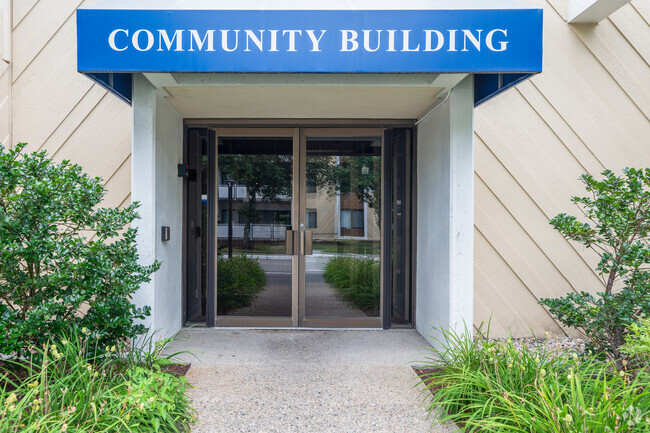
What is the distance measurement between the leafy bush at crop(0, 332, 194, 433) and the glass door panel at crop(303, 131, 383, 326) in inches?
97.2

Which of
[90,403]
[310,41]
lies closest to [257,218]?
[310,41]

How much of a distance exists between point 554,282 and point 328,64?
13.2 feet

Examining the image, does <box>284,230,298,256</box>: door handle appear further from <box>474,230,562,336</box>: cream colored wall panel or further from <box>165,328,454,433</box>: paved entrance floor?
<box>474,230,562,336</box>: cream colored wall panel

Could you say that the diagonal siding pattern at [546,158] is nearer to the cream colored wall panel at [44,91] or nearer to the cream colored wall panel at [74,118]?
the cream colored wall panel at [74,118]

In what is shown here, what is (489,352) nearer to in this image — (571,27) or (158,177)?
(158,177)

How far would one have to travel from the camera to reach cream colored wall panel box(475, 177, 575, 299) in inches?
194

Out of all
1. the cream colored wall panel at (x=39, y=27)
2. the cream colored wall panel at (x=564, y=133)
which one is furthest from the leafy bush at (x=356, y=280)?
the cream colored wall panel at (x=39, y=27)

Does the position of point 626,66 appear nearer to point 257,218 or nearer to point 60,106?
point 257,218

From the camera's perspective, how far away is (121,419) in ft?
7.33

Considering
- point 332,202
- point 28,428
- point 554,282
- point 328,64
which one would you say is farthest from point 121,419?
point 554,282

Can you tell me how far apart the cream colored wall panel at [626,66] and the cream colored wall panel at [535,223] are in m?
1.61

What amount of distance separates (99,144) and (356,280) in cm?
376

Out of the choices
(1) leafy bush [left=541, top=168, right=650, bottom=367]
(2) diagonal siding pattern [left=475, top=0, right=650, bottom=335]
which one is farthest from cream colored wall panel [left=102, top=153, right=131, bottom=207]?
(1) leafy bush [left=541, top=168, right=650, bottom=367]

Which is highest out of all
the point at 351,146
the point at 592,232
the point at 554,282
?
the point at 351,146
